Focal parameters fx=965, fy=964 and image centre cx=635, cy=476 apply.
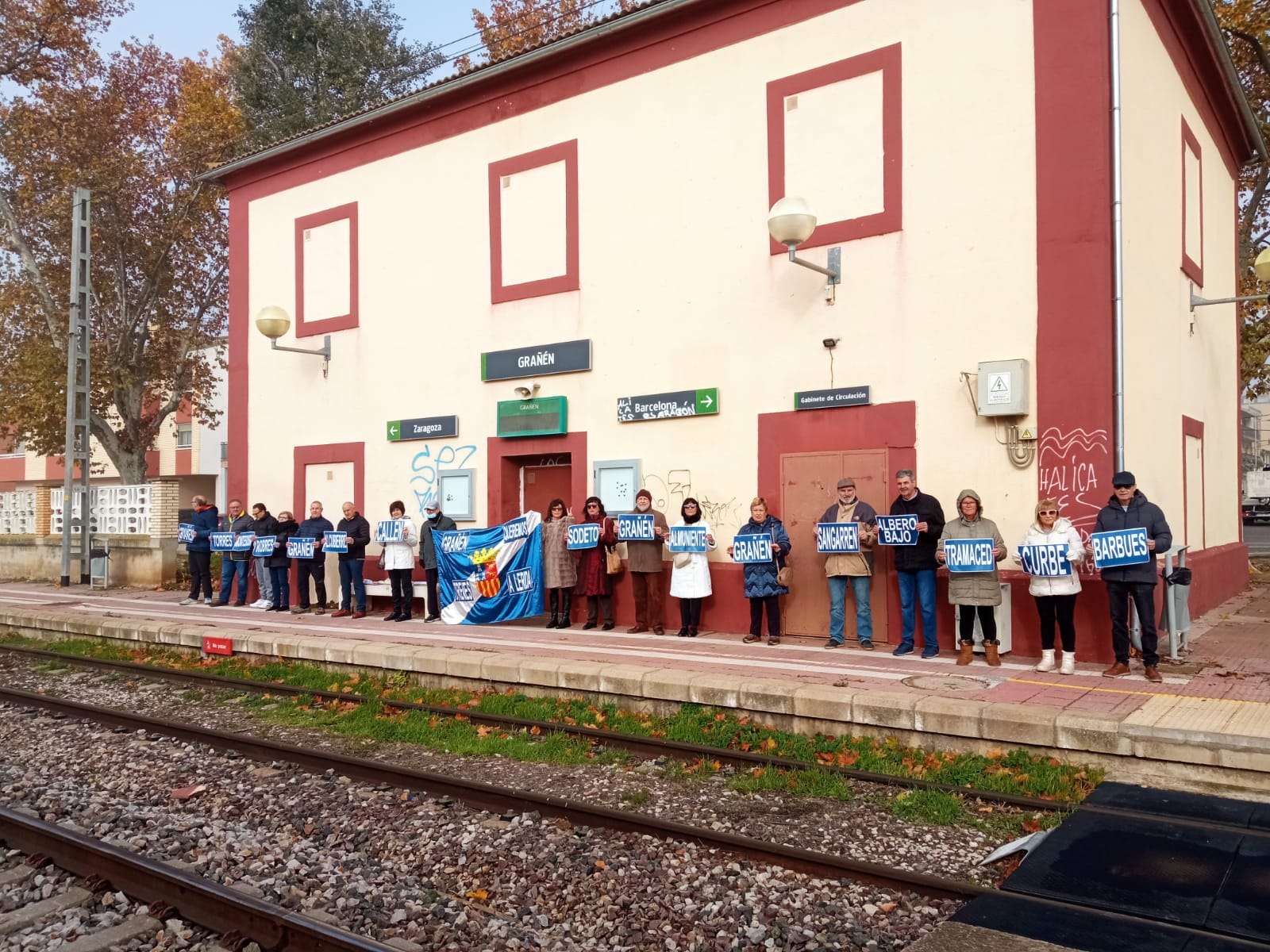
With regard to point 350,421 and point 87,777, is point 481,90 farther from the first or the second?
point 87,777

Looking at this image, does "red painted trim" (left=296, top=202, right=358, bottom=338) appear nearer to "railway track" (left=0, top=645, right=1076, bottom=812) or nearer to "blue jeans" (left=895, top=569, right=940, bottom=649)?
"railway track" (left=0, top=645, right=1076, bottom=812)

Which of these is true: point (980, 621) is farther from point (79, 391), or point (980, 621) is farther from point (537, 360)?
point (79, 391)

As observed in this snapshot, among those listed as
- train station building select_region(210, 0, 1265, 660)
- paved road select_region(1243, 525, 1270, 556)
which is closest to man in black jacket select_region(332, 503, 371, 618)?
train station building select_region(210, 0, 1265, 660)

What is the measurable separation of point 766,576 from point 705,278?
4.10 metres

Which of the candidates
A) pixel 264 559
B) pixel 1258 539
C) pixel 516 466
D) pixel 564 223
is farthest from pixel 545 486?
pixel 1258 539

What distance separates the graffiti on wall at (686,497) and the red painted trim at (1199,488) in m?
5.81

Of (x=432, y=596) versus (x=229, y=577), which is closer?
(x=432, y=596)

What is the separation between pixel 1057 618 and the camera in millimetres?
9359

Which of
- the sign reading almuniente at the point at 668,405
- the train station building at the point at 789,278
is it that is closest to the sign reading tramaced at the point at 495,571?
the train station building at the point at 789,278

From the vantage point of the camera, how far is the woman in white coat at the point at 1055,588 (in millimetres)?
8984

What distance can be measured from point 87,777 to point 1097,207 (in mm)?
10835

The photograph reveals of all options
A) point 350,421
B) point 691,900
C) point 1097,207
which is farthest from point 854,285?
point 350,421

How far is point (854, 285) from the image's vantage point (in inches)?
455

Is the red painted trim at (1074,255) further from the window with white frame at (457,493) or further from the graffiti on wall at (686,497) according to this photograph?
the window with white frame at (457,493)
